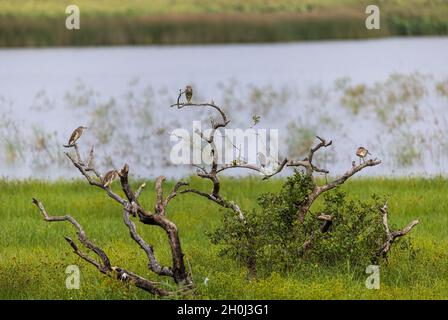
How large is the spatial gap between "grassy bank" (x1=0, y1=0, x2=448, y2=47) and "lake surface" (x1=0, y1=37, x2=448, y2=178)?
2.57 meters

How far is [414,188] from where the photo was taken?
1571 centimetres

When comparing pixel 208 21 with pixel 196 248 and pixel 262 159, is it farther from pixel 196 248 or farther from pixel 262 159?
pixel 262 159

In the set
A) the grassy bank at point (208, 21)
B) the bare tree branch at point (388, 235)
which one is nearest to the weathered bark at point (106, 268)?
the bare tree branch at point (388, 235)

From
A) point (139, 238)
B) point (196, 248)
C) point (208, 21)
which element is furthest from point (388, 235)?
point (208, 21)

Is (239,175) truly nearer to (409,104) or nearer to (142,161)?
(142,161)

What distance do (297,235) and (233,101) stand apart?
51.9 ft

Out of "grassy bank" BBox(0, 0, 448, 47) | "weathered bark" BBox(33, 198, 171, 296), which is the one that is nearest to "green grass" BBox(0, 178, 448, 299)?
"weathered bark" BBox(33, 198, 171, 296)

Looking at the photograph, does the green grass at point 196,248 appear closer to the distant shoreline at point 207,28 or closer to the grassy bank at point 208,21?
the distant shoreline at point 207,28

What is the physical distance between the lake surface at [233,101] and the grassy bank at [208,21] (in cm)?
257

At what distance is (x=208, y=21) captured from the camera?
155 feet

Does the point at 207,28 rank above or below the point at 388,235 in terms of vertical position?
above

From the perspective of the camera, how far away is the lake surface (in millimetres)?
19766
